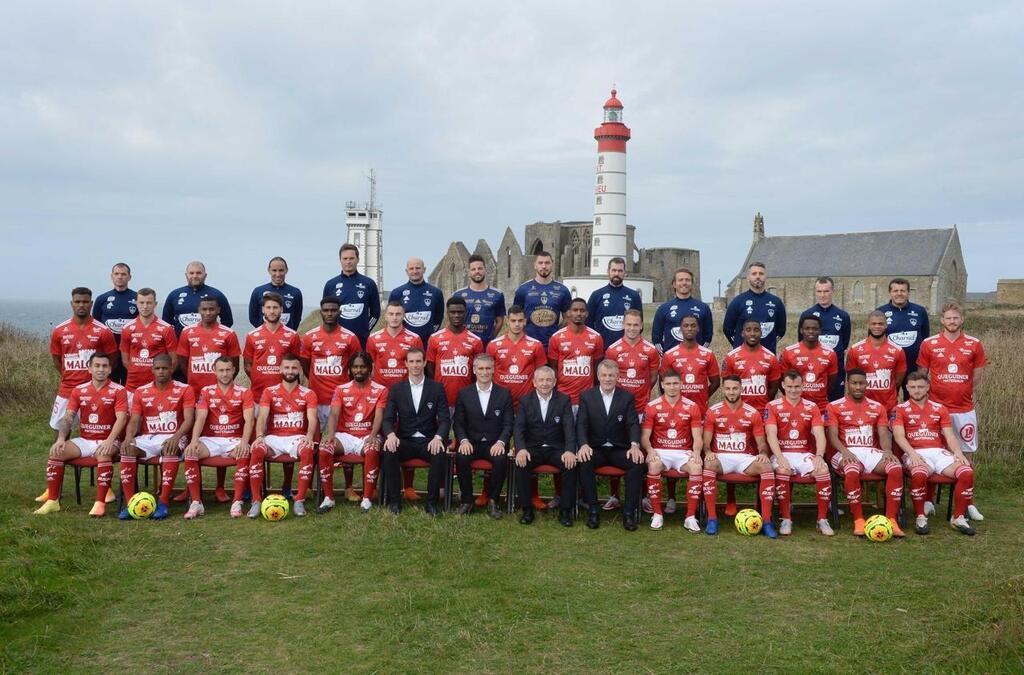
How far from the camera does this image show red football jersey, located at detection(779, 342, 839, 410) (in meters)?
8.70

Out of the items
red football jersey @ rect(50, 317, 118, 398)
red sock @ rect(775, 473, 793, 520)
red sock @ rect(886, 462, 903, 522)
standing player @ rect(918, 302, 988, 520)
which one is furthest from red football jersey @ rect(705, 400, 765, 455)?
red football jersey @ rect(50, 317, 118, 398)

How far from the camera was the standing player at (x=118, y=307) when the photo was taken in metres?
9.59

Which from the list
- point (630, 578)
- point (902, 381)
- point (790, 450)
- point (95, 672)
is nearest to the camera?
point (95, 672)

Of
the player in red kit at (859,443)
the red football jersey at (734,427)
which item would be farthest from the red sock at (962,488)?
the red football jersey at (734,427)

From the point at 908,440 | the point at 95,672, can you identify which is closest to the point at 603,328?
the point at 908,440

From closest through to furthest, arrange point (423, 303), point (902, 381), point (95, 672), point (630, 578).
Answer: point (95, 672)
point (630, 578)
point (902, 381)
point (423, 303)

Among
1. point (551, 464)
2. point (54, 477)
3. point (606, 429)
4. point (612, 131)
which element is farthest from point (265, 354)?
point (612, 131)

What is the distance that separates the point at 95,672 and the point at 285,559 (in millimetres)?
2063

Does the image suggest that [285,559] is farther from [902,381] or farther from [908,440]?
[902,381]

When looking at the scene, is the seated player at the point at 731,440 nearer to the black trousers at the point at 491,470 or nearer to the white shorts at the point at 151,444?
the black trousers at the point at 491,470

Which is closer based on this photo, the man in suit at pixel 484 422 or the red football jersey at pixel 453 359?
the man in suit at pixel 484 422

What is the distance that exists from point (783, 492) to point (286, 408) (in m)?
5.03

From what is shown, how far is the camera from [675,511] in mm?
8547

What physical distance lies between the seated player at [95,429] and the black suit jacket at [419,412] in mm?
2696
